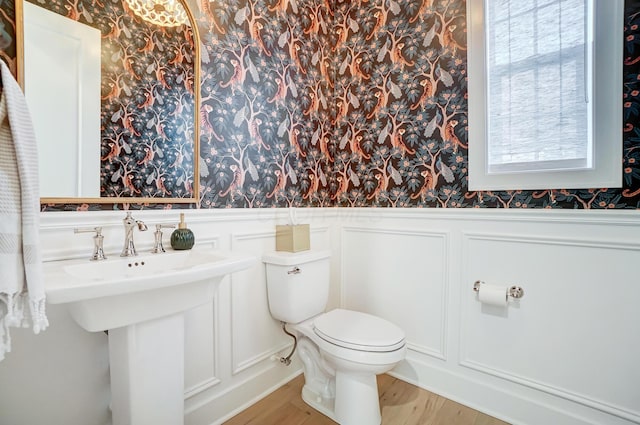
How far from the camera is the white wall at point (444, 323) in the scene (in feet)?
3.56

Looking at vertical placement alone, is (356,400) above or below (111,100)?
below

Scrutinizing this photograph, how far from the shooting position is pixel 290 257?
5.29 feet

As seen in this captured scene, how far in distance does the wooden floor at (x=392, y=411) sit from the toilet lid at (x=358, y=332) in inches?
18.2

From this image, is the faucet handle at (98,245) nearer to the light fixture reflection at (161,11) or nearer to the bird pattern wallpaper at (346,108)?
the bird pattern wallpaper at (346,108)

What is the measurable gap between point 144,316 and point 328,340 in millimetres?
828

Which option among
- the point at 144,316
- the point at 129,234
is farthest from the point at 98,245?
the point at 144,316

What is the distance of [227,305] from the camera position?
153 centimetres

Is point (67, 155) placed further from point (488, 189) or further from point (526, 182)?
point (526, 182)

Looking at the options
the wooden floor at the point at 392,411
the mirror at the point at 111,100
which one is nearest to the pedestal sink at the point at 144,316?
the mirror at the point at 111,100

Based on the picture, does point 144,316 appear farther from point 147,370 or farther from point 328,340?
point 328,340

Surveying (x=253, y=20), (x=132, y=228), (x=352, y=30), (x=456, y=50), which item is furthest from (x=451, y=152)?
(x=132, y=228)

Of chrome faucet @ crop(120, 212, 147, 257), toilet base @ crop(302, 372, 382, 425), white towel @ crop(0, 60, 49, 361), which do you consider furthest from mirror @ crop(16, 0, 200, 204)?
toilet base @ crop(302, 372, 382, 425)

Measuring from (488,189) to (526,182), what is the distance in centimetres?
17

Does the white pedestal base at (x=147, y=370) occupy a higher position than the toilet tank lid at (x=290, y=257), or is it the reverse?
the toilet tank lid at (x=290, y=257)
